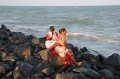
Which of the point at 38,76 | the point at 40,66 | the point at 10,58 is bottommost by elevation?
the point at 38,76

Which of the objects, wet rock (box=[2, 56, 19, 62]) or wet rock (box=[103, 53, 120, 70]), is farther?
wet rock (box=[103, 53, 120, 70])

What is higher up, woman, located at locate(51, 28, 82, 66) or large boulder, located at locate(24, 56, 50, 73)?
woman, located at locate(51, 28, 82, 66)

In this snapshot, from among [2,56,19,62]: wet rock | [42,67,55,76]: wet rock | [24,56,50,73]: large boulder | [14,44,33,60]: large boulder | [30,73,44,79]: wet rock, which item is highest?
[14,44,33,60]: large boulder

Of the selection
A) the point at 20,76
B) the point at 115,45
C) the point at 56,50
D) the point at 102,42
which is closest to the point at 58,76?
the point at 20,76

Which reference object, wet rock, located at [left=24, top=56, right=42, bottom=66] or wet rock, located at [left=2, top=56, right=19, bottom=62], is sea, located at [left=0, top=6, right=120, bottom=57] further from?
wet rock, located at [left=2, top=56, right=19, bottom=62]

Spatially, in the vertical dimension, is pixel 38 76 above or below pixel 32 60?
below

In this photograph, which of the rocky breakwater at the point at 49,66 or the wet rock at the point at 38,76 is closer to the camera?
the wet rock at the point at 38,76

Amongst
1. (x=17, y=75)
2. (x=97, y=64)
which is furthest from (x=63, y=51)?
(x=17, y=75)

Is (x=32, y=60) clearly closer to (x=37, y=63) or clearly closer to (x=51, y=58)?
(x=37, y=63)

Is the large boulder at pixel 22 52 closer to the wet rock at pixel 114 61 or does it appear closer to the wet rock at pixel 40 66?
the wet rock at pixel 40 66

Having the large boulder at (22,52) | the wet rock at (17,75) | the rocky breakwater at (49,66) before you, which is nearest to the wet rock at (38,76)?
the rocky breakwater at (49,66)

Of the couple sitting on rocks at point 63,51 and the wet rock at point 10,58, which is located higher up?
the couple sitting on rocks at point 63,51

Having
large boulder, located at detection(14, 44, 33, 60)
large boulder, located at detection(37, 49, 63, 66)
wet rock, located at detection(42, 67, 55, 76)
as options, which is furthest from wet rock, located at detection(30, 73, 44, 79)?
large boulder, located at detection(14, 44, 33, 60)

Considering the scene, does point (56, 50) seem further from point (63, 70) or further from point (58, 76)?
point (58, 76)
